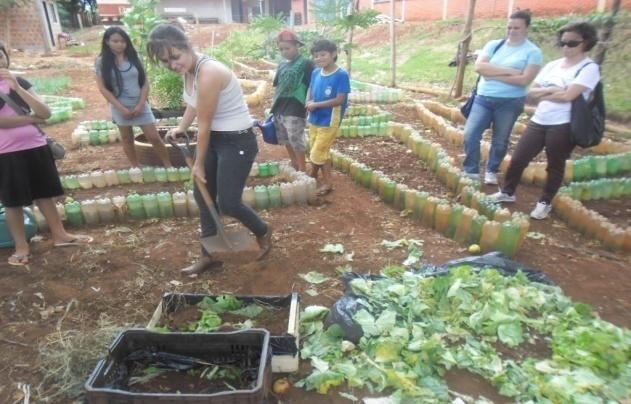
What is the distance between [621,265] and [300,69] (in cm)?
332

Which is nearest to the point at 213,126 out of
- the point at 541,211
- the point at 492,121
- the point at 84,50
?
the point at 492,121

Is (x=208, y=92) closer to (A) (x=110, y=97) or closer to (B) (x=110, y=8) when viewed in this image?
(A) (x=110, y=97)

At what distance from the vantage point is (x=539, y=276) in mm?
2867

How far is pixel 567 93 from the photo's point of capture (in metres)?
3.44

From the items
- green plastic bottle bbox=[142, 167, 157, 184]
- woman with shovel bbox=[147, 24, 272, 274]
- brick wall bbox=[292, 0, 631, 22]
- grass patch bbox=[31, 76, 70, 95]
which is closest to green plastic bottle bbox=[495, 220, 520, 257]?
woman with shovel bbox=[147, 24, 272, 274]

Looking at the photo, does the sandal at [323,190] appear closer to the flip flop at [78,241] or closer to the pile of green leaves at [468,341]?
the pile of green leaves at [468,341]

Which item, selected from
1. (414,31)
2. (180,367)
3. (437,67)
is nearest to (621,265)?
(180,367)

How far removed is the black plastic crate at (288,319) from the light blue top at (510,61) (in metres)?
2.84

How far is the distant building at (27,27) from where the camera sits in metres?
18.4

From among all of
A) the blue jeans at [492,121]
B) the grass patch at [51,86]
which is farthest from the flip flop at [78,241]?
the grass patch at [51,86]

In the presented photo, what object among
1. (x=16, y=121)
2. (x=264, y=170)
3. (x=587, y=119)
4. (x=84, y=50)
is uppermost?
(x=84, y=50)

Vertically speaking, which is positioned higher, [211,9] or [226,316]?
[211,9]

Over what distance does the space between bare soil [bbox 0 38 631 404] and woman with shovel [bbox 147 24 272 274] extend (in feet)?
1.10

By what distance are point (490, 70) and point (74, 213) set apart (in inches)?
163
